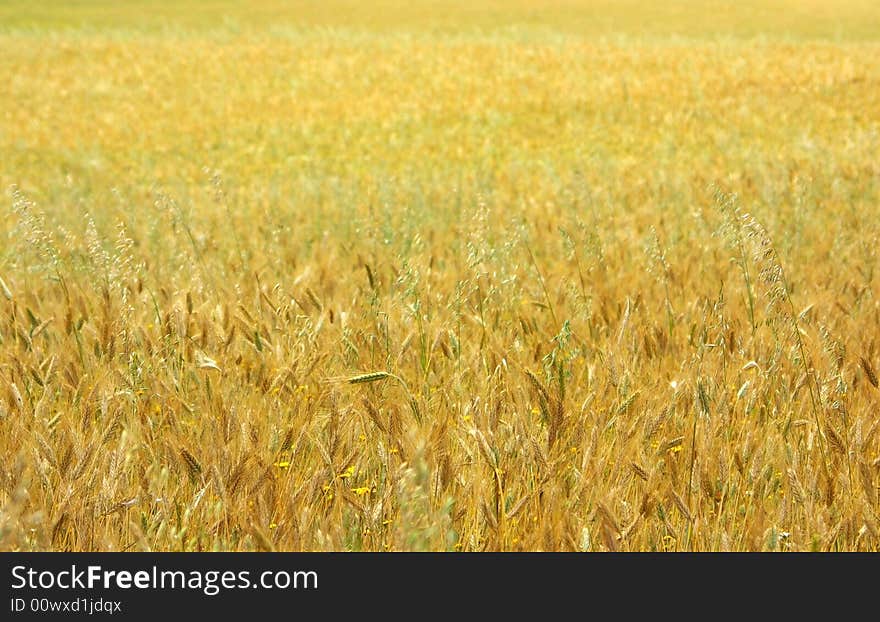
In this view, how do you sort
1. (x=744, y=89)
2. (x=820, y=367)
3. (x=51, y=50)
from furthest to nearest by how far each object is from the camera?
(x=51, y=50), (x=744, y=89), (x=820, y=367)

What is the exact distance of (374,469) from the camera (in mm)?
2199

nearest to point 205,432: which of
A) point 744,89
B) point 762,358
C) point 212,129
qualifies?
point 762,358

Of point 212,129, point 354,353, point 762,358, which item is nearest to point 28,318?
point 354,353

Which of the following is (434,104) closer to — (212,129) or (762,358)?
(212,129)

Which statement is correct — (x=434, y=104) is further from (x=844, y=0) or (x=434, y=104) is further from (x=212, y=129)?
(x=844, y=0)

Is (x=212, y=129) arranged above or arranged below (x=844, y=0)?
below

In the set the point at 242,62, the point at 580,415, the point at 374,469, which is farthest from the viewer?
the point at 242,62

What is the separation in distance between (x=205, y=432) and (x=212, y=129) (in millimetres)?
10954

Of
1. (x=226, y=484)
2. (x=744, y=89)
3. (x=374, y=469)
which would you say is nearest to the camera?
(x=226, y=484)

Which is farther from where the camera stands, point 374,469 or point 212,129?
point 212,129

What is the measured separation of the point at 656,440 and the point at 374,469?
74 centimetres

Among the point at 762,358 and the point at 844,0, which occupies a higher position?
the point at 844,0

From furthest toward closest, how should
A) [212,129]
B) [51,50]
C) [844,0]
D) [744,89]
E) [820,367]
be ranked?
1. [844,0]
2. [51,50]
3. [744,89]
4. [212,129]
5. [820,367]

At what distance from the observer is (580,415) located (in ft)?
7.77
